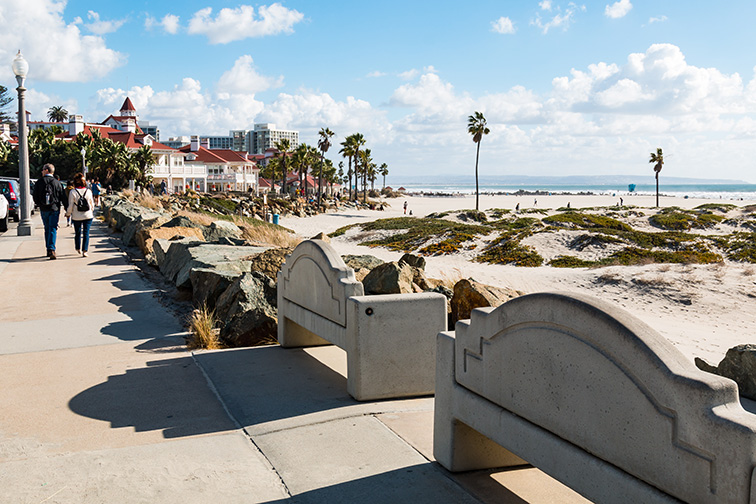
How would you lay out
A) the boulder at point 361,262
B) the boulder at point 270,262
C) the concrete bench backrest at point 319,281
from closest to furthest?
the concrete bench backrest at point 319,281
the boulder at point 270,262
the boulder at point 361,262

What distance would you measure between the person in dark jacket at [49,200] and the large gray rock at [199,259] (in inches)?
107

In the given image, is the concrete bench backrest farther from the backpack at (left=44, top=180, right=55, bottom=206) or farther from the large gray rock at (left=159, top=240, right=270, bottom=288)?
the backpack at (left=44, top=180, right=55, bottom=206)

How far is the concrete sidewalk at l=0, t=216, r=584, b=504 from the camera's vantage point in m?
3.99

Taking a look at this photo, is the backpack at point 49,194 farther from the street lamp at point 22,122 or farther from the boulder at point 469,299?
the boulder at point 469,299

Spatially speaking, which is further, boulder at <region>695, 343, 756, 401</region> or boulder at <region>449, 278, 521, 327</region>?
boulder at <region>449, 278, 521, 327</region>

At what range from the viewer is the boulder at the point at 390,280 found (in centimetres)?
752

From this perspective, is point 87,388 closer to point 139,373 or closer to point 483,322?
point 139,373

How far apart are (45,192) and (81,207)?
0.70 meters

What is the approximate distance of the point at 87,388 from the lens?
19.5ft

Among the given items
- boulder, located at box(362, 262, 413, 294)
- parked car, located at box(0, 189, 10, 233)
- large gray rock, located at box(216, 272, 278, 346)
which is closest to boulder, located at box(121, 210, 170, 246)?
parked car, located at box(0, 189, 10, 233)

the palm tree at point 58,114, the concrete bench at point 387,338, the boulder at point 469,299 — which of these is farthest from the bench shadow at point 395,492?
the palm tree at point 58,114

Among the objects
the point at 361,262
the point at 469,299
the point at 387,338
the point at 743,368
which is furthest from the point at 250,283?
the point at 743,368

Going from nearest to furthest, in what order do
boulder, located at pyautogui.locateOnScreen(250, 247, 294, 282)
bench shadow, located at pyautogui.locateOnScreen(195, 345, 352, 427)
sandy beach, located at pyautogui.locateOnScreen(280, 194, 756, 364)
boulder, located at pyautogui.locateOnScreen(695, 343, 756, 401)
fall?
bench shadow, located at pyautogui.locateOnScreen(195, 345, 352, 427) → boulder, located at pyautogui.locateOnScreen(695, 343, 756, 401) → boulder, located at pyautogui.locateOnScreen(250, 247, 294, 282) → sandy beach, located at pyautogui.locateOnScreen(280, 194, 756, 364)

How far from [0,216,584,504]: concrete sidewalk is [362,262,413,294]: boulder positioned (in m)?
0.85
